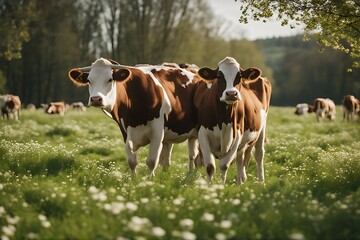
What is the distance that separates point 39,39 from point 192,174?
40.4 meters

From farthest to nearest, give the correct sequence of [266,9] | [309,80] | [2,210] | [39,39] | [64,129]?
[309,80], [39,39], [64,129], [266,9], [2,210]

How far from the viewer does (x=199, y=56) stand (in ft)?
163

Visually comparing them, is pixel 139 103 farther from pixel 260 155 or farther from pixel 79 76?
pixel 260 155

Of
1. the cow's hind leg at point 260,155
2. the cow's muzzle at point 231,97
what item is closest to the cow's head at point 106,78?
the cow's muzzle at point 231,97

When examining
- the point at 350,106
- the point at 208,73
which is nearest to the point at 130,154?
the point at 208,73

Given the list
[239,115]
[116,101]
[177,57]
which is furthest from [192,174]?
[177,57]

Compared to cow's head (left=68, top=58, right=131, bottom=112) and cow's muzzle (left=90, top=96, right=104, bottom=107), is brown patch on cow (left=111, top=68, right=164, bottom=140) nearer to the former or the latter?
cow's head (left=68, top=58, right=131, bottom=112)

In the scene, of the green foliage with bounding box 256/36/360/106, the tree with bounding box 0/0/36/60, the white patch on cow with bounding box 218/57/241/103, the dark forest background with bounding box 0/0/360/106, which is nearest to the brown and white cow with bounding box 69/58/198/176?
the white patch on cow with bounding box 218/57/241/103

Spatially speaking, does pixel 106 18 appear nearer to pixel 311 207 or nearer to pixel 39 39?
pixel 39 39

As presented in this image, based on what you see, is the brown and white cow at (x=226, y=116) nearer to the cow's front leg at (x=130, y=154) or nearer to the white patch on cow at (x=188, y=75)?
the white patch on cow at (x=188, y=75)

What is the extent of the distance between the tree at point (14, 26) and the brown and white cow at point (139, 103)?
1942 cm

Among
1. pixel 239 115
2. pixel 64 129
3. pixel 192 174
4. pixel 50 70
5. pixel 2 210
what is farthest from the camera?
pixel 50 70

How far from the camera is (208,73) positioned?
8.66 meters

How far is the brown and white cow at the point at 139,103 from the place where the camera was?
8.51 metres
